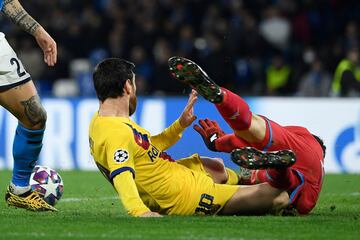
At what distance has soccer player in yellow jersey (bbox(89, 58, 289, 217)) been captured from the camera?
22.4ft

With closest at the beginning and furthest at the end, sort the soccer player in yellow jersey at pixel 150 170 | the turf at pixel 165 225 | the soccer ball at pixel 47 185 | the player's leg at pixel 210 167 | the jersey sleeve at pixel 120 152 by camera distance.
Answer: the turf at pixel 165 225 → the jersey sleeve at pixel 120 152 → the soccer player in yellow jersey at pixel 150 170 → the player's leg at pixel 210 167 → the soccer ball at pixel 47 185

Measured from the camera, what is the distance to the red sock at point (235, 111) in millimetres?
6863

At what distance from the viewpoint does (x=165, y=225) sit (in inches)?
250

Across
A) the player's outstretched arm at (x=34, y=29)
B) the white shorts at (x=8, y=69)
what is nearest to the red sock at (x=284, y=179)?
the player's outstretched arm at (x=34, y=29)

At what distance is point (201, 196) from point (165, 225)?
29.0 inches

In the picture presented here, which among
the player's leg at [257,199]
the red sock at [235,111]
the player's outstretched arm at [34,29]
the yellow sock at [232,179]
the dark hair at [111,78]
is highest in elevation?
the player's outstretched arm at [34,29]

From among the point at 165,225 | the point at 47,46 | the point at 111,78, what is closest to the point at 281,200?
the point at 165,225

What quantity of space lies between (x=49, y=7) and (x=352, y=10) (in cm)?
616

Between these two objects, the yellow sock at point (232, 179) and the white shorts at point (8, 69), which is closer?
the white shorts at point (8, 69)

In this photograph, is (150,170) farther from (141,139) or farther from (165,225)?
(165,225)

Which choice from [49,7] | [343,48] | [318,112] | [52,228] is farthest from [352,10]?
[52,228]

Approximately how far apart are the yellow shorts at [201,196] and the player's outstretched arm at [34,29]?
4.78 feet

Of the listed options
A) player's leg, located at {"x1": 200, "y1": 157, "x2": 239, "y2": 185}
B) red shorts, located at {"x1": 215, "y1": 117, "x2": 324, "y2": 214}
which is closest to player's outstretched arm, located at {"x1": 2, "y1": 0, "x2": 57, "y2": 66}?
player's leg, located at {"x1": 200, "y1": 157, "x2": 239, "y2": 185}

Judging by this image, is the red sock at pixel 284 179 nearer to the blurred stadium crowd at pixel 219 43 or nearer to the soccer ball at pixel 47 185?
the soccer ball at pixel 47 185
